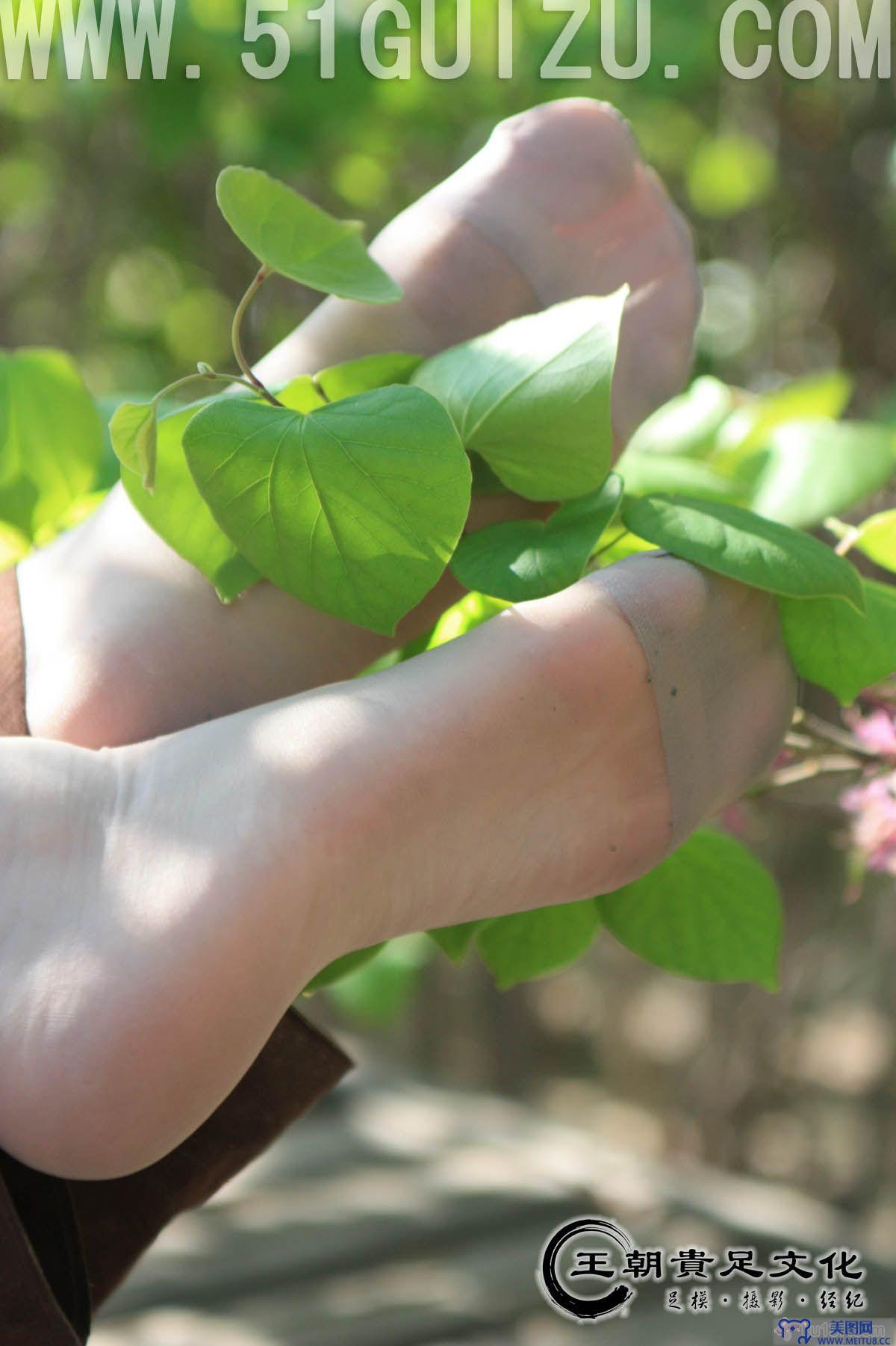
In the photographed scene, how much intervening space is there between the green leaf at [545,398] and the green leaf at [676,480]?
5cm

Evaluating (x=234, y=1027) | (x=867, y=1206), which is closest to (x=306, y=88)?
(x=234, y=1027)

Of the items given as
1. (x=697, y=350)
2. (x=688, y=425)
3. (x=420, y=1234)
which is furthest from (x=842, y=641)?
(x=697, y=350)

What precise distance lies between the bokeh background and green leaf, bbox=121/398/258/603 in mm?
204

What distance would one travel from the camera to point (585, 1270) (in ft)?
1.43

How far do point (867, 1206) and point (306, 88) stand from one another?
1.06 m

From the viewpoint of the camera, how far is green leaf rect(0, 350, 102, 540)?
403 mm

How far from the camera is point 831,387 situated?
0.47 m

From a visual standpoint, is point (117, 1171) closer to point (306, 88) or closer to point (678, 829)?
point (678, 829)

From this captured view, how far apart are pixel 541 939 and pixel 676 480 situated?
12 centimetres

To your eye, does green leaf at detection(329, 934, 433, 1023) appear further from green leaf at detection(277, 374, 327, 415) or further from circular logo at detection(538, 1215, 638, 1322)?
green leaf at detection(277, 374, 327, 415)

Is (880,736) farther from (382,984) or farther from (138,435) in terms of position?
(382,984)
